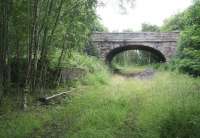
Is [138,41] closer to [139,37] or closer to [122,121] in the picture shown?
[139,37]

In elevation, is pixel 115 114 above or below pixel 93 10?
below

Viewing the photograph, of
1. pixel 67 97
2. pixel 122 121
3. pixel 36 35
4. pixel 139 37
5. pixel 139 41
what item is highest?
pixel 139 37

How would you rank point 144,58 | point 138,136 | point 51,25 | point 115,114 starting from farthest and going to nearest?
point 144,58 → point 51,25 → point 115,114 → point 138,136

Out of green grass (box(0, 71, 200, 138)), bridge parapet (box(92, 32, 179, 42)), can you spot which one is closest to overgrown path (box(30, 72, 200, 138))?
green grass (box(0, 71, 200, 138))

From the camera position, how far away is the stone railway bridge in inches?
811

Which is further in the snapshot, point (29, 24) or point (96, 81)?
point (96, 81)

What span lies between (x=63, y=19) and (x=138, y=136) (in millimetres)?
5232

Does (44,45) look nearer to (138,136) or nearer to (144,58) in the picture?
(138,136)

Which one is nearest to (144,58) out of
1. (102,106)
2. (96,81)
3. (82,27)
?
(96,81)

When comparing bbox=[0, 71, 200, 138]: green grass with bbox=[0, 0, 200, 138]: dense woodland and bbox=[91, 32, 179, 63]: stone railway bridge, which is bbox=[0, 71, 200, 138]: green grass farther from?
bbox=[91, 32, 179, 63]: stone railway bridge

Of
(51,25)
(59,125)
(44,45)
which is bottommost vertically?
(59,125)

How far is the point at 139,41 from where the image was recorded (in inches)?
812

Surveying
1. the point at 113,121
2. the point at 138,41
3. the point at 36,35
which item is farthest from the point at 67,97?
the point at 138,41

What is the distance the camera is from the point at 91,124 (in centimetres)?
531
